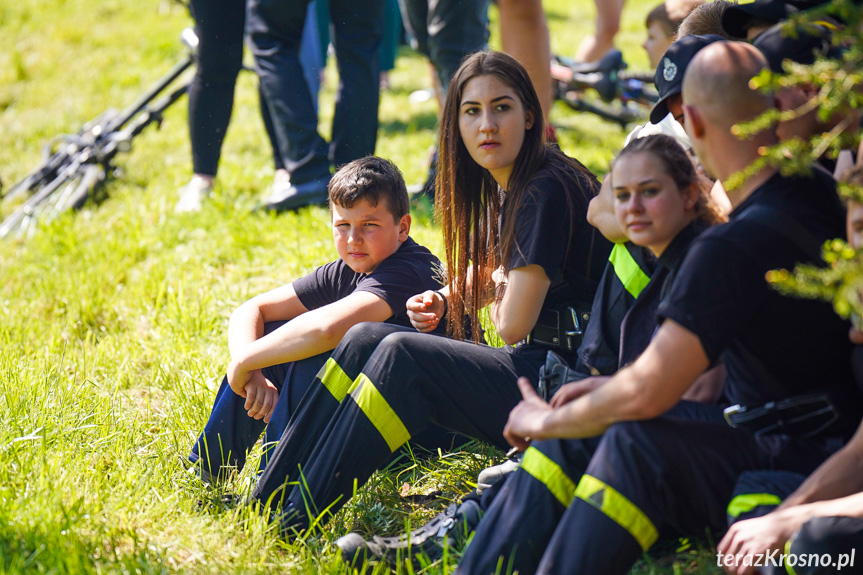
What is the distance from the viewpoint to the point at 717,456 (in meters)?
1.92

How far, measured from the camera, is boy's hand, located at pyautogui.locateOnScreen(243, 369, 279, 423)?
2814mm

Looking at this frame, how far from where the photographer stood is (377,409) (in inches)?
93.7

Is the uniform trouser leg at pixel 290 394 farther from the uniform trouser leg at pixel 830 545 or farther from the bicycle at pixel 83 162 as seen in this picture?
the bicycle at pixel 83 162

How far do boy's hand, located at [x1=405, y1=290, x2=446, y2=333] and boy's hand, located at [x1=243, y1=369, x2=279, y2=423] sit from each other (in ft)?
1.67

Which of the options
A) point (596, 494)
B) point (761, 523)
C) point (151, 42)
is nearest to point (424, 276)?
point (596, 494)

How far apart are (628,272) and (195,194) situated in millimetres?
3852

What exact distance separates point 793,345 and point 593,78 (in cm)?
490

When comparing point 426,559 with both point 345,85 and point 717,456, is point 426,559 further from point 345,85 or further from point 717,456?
point 345,85

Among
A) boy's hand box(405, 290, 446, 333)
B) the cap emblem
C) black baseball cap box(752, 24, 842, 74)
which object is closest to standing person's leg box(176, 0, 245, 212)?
boy's hand box(405, 290, 446, 333)

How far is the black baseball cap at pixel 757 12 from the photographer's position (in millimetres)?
2350

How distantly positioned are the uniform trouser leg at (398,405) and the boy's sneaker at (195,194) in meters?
3.42

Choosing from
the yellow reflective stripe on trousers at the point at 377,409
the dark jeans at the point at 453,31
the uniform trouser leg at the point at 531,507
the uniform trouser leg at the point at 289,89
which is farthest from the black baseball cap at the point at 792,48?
the uniform trouser leg at the point at 289,89

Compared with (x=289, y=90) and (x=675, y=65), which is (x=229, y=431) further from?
(x=289, y=90)

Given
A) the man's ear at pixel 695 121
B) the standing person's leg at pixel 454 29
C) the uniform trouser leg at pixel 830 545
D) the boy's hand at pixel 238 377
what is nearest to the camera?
the uniform trouser leg at pixel 830 545
